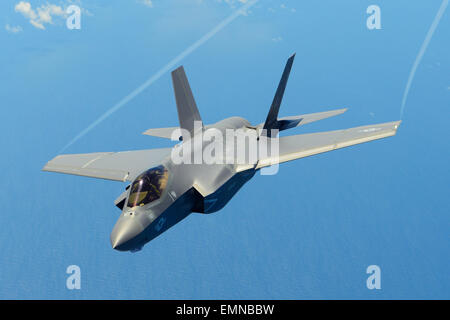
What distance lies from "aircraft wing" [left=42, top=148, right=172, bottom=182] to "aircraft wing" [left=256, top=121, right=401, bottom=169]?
4946mm

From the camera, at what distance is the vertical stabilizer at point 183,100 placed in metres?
17.9

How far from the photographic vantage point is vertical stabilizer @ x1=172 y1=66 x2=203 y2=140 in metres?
17.9

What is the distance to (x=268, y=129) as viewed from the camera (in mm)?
18312

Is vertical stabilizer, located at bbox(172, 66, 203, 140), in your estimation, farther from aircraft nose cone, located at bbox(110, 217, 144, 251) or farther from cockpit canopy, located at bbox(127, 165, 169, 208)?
aircraft nose cone, located at bbox(110, 217, 144, 251)

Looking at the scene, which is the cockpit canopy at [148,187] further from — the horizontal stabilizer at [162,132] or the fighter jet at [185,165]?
the horizontal stabilizer at [162,132]

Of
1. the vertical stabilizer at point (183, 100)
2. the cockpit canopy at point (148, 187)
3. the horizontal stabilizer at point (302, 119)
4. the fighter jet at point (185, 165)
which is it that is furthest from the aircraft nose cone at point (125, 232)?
the horizontal stabilizer at point (302, 119)

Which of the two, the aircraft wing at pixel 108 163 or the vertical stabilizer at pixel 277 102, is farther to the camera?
the vertical stabilizer at pixel 277 102

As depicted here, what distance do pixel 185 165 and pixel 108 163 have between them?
463 cm

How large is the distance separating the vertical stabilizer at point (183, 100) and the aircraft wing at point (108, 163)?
172 cm

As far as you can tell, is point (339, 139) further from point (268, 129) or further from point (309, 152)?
point (268, 129)

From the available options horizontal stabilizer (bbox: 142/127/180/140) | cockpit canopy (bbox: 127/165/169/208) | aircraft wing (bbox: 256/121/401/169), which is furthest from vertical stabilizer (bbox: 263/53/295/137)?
cockpit canopy (bbox: 127/165/169/208)

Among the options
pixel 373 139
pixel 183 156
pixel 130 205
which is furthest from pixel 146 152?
pixel 373 139

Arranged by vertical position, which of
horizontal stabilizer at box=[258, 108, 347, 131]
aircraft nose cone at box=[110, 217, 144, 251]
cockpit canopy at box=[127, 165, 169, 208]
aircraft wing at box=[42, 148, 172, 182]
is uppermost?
Answer: horizontal stabilizer at box=[258, 108, 347, 131]

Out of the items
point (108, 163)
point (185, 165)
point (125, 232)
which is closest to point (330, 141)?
point (185, 165)
